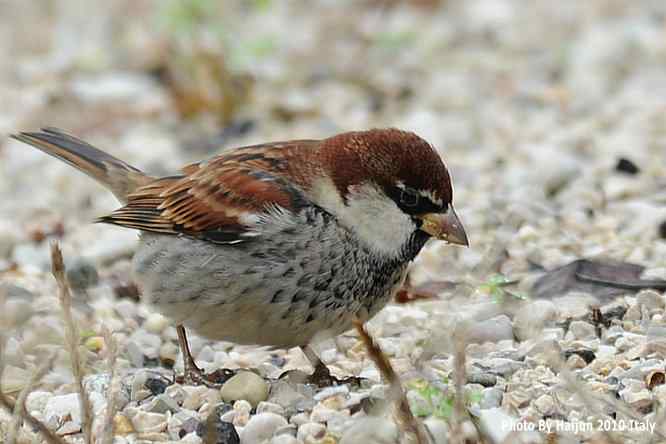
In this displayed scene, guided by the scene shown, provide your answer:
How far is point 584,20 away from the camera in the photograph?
342 inches

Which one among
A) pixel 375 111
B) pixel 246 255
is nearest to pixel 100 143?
pixel 375 111

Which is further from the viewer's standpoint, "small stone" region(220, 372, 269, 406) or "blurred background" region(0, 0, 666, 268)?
"blurred background" region(0, 0, 666, 268)

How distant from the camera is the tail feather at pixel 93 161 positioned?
5.10m

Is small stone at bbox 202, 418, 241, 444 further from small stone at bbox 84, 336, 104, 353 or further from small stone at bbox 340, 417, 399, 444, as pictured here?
small stone at bbox 84, 336, 104, 353

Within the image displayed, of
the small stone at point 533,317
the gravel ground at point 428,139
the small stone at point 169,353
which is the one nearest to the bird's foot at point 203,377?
the gravel ground at point 428,139

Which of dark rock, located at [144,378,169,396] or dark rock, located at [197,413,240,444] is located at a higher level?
dark rock, located at [144,378,169,396]

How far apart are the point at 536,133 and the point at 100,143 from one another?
8.20 feet

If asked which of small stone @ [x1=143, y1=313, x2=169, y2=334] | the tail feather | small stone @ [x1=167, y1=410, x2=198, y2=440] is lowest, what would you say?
small stone @ [x1=167, y1=410, x2=198, y2=440]

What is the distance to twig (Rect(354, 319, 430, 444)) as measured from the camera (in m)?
2.90

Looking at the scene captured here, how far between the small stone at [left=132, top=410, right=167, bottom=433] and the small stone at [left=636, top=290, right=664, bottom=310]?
5.60 feet

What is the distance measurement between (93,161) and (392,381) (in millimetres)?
2554

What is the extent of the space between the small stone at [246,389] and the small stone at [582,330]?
3.53 feet

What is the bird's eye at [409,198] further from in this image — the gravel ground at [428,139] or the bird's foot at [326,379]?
the bird's foot at [326,379]

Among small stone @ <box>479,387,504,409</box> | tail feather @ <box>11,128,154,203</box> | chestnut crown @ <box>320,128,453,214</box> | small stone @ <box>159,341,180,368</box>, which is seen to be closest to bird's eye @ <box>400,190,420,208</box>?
chestnut crown @ <box>320,128,453,214</box>
